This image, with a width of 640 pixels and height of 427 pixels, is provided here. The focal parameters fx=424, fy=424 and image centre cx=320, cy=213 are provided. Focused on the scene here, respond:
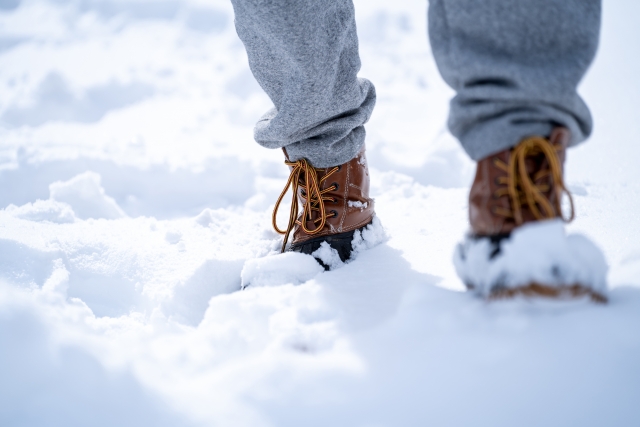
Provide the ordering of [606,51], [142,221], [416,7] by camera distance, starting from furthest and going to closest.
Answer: [416,7] < [606,51] < [142,221]

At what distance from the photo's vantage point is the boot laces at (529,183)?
627 mm

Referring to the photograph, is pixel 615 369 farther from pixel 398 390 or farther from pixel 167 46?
pixel 167 46

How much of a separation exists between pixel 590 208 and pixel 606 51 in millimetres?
1717

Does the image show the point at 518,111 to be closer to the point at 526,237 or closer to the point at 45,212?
the point at 526,237

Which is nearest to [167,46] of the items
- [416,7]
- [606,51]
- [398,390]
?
[416,7]

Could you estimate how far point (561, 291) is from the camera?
576 millimetres

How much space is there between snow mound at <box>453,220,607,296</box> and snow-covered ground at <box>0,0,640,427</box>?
45mm

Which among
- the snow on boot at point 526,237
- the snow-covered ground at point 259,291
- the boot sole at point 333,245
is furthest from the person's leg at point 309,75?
the snow on boot at point 526,237

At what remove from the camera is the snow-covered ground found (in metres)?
0.53

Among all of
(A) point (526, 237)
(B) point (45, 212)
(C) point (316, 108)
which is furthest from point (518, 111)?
(B) point (45, 212)

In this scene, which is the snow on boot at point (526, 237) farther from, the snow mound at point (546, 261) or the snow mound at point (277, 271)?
the snow mound at point (277, 271)

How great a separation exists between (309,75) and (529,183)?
556 mm

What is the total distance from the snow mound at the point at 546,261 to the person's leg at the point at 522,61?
0.15 meters

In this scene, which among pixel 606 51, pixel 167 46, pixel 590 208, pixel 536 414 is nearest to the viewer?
pixel 536 414
